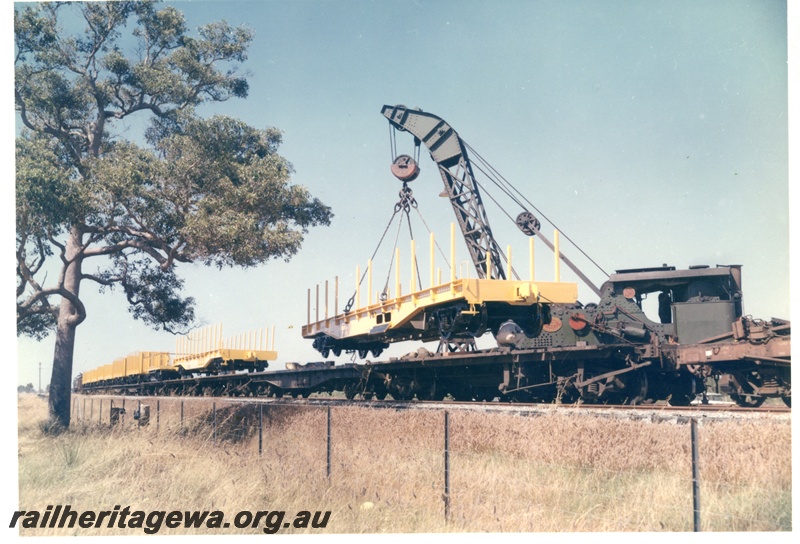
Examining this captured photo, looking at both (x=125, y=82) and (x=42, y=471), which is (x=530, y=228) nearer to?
(x=125, y=82)

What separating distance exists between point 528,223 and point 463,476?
39.2 feet

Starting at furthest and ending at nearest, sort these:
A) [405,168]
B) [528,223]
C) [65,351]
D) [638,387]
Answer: [528,223]
[405,168]
[65,351]
[638,387]

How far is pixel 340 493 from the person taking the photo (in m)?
8.29

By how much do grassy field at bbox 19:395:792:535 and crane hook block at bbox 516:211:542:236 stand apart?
873 centimetres

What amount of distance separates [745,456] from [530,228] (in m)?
12.2

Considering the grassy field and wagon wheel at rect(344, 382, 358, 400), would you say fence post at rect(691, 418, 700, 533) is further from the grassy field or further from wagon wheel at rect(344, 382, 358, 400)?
wagon wheel at rect(344, 382, 358, 400)

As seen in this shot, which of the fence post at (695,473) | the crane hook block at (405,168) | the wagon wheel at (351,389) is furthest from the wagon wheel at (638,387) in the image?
the fence post at (695,473)

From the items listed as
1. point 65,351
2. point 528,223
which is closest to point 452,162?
point 528,223

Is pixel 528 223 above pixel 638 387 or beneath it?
above

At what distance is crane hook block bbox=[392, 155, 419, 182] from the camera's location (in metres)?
16.8

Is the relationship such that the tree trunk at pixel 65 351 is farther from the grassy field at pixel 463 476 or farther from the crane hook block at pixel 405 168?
the crane hook block at pixel 405 168

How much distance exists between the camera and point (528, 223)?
1939cm

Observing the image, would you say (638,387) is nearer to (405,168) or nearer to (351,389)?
(405,168)

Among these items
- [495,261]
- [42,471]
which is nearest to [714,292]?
[495,261]
